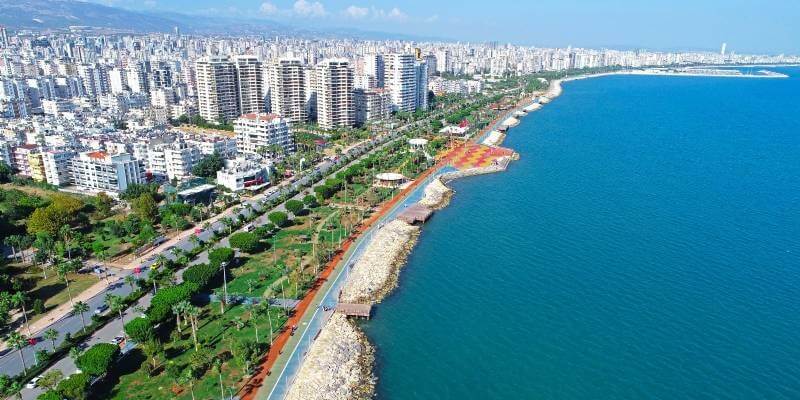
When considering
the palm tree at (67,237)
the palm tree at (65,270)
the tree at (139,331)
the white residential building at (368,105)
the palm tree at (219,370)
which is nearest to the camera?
the palm tree at (219,370)

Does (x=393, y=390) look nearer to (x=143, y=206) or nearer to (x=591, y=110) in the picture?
(x=143, y=206)

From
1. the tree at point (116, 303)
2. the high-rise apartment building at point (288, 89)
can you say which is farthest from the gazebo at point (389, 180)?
the high-rise apartment building at point (288, 89)

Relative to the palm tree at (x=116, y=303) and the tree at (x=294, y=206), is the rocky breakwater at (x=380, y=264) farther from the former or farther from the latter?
the palm tree at (x=116, y=303)

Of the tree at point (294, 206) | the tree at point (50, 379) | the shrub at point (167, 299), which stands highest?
the tree at point (294, 206)

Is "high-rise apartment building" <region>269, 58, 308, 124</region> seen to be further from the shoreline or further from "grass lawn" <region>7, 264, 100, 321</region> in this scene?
"grass lawn" <region>7, 264, 100, 321</region>

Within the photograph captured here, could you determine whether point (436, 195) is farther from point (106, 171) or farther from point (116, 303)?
point (106, 171)

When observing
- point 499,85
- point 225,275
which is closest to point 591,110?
point 499,85
